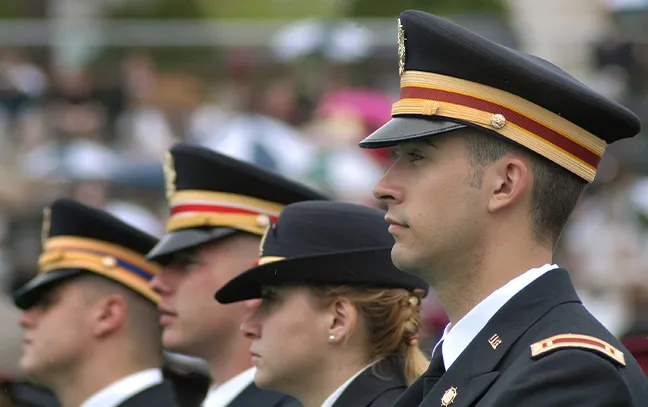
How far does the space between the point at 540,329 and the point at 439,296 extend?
0.33 m

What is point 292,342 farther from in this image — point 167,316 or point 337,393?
point 167,316

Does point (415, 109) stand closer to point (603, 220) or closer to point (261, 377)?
point (261, 377)

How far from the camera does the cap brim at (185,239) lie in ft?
17.8

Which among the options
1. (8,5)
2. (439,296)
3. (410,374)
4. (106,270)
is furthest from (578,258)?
(8,5)

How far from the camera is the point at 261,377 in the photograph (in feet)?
14.9

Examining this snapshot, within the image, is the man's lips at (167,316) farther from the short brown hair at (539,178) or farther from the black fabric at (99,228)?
the short brown hair at (539,178)

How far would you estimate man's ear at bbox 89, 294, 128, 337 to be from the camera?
5.96 m

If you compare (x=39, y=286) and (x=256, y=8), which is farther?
(x=256, y=8)

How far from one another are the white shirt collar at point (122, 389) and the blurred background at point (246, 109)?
382cm

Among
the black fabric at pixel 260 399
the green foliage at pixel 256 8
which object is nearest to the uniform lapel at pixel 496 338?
the black fabric at pixel 260 399

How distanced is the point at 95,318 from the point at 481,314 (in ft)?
8.93

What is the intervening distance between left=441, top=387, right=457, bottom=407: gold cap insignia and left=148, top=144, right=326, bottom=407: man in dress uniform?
187 centimetres

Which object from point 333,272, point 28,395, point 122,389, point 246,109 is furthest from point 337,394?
point 246,109

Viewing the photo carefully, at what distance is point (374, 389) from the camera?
450 centimetres
